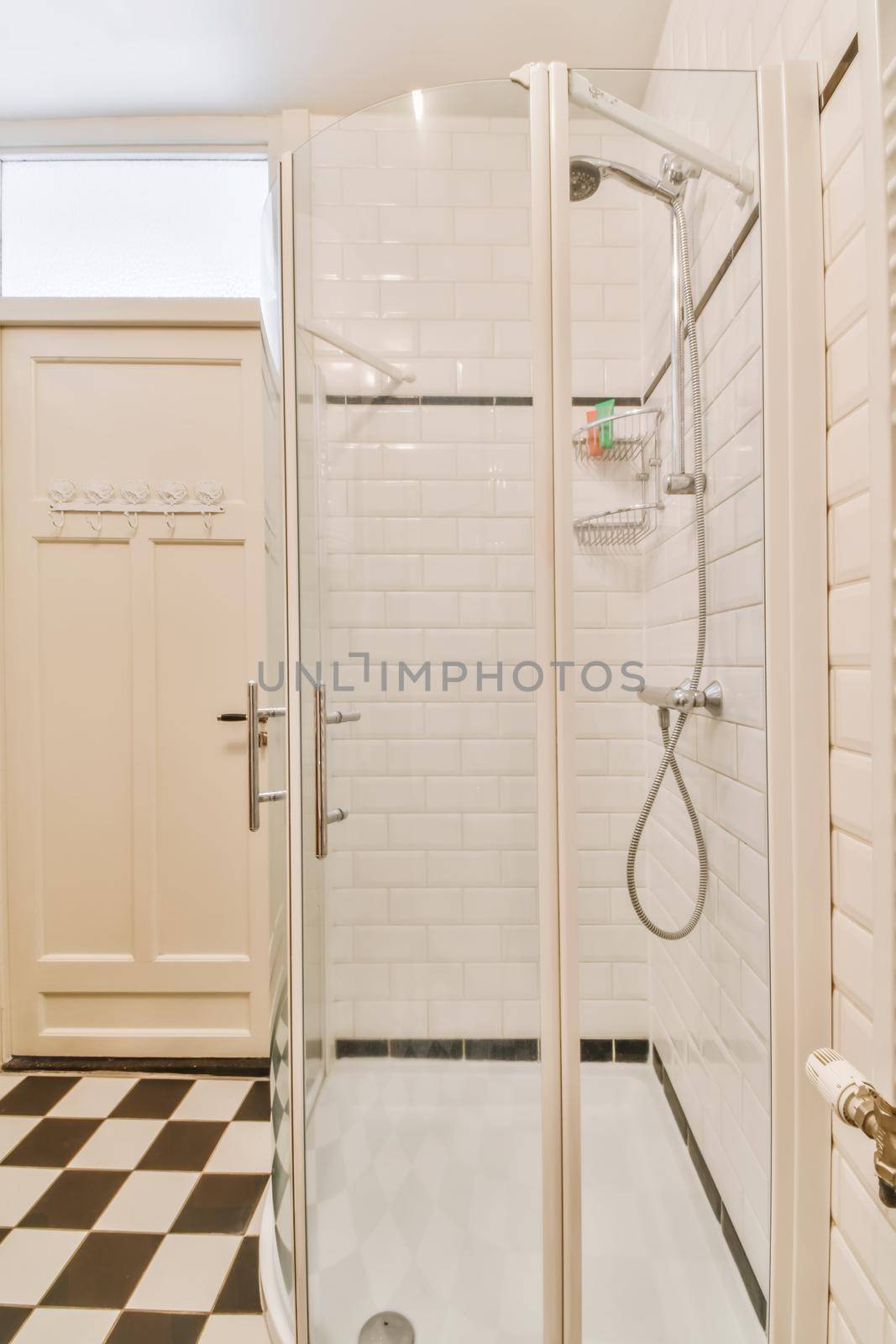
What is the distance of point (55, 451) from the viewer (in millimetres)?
2035

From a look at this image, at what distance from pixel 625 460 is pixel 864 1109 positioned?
740 millimetres

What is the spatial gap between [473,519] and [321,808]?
1.50ft

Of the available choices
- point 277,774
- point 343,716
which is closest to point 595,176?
point 343,716

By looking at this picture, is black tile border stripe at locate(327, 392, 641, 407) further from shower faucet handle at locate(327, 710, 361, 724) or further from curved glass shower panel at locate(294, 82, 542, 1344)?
shower faucet handle at locate(327, 710, 361, 724)

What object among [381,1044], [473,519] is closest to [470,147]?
[473,519]

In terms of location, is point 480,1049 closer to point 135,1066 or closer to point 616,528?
point 616,528

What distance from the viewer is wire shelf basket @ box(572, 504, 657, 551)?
0.89 meters

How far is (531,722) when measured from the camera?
90 centimetres

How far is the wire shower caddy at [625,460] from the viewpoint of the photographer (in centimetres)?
90

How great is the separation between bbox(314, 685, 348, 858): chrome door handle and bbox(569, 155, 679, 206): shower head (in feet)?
2.37

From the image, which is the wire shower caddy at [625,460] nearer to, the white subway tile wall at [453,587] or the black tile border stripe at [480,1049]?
the white subway tile wall at [453,587]

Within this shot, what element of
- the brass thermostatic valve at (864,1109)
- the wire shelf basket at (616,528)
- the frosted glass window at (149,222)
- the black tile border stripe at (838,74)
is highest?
the frosted glass window at (149,222)

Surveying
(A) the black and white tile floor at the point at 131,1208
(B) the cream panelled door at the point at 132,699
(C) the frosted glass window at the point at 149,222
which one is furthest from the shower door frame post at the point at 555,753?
(C) the frosted glass window at the point at 149,222

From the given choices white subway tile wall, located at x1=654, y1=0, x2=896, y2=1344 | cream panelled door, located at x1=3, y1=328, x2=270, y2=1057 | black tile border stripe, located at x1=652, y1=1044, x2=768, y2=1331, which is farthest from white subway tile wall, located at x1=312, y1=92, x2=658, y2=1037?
cream panelled door, located at x1=3, y1=328, x2=270, y2=1057
